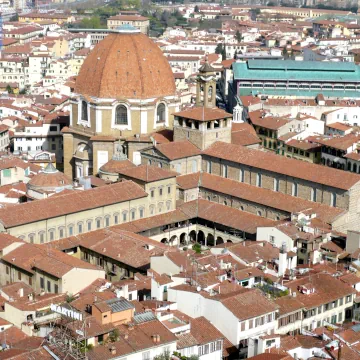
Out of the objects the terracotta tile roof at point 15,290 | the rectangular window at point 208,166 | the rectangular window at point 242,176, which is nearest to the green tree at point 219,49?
the rectangular window at point 208,166

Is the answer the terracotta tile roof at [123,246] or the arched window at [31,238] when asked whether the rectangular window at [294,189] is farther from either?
the arched window at [31,238]

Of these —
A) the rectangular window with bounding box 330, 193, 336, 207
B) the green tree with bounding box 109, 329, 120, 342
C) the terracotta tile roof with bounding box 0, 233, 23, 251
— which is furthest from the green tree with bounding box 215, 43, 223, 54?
the green tree with bounding box 109, 329, 120, 342

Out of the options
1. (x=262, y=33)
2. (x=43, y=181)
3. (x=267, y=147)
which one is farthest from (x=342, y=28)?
(x=43, y=181)

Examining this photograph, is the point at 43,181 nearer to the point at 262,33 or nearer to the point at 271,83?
the point at 271,83

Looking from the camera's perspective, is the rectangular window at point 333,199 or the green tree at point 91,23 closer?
the rectangular window at point 333,199

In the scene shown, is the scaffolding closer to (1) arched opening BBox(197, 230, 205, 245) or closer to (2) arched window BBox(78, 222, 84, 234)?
(2) arched window BBox(78, 222, 84, 234)

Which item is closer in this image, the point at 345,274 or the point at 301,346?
the point at 301,346

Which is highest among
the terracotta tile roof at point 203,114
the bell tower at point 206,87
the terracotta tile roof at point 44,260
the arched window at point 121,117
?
the bell tower at point 206,87
